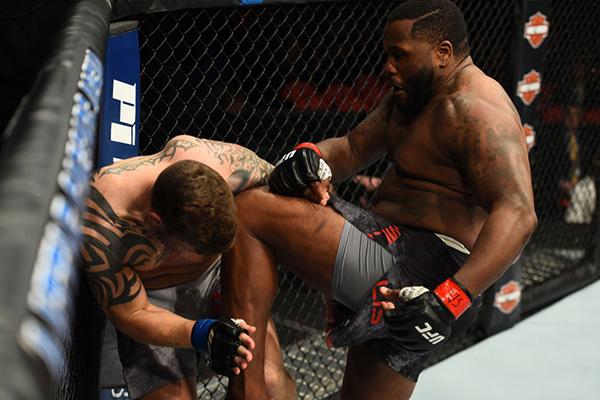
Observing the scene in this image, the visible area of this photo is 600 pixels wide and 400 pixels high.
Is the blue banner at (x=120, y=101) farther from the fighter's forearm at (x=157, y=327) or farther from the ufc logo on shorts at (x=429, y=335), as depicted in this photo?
the ufc logo on shorts at (x=429, y=335)

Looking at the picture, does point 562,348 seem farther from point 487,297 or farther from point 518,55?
point 518,55

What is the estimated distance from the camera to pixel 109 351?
1880 millimetres

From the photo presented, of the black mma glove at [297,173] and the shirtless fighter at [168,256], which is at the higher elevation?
the black mma glove at [297,173]

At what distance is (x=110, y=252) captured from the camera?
1498mm

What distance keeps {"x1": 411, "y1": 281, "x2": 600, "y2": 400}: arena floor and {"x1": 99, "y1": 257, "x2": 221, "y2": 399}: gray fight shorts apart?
113 centimetres

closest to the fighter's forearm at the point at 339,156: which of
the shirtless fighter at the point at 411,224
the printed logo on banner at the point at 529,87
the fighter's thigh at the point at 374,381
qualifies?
the shirtless fighter at the point at 411,224

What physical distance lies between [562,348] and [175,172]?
7.71ft

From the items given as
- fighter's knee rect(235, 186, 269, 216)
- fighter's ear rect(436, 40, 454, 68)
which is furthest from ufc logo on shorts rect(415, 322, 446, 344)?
fighter's ear rect(436, 40, 454, 68)

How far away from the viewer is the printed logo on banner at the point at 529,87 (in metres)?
3.12

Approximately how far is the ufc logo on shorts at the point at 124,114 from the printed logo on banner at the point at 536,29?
2.10 m

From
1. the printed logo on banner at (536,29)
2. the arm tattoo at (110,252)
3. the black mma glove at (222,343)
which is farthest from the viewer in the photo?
the printed logo on banner at (536,29)

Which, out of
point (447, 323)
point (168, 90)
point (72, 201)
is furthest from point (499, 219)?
point (168, 90)

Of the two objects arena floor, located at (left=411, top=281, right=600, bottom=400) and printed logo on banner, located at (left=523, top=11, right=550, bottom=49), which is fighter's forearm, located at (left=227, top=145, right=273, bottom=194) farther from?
printed logo on banner, located at (left=523, top=11, right=550, bottom=49)

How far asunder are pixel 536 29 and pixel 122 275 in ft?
8.19
